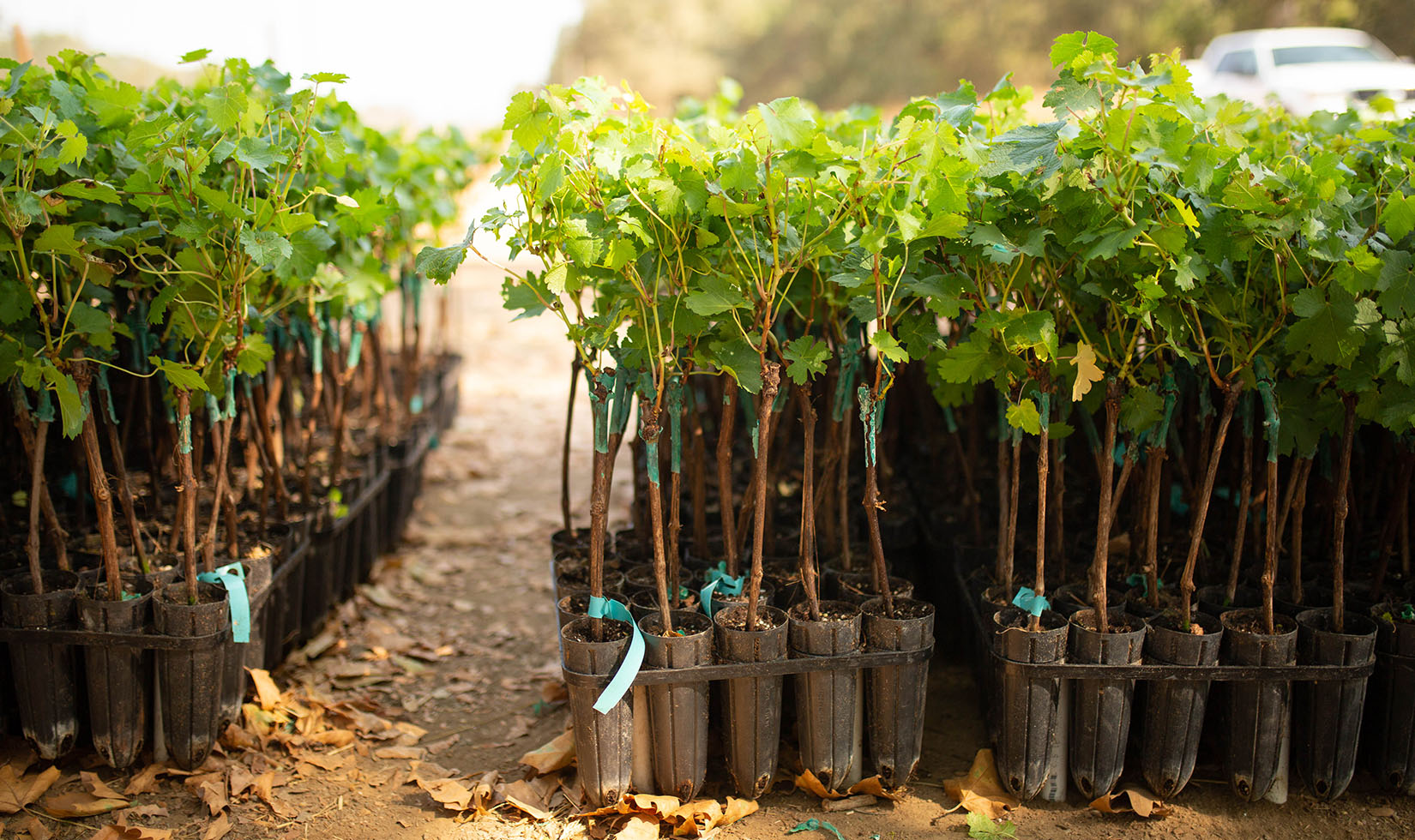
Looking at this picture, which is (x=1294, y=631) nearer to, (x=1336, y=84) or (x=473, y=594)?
(x=473, y=594)

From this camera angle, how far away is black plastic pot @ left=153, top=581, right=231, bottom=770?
2350 mm

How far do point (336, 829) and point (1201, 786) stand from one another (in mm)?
2161

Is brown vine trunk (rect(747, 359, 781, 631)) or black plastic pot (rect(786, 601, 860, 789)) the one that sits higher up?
brown vine trunk (rect(747, 359, 781, 631))

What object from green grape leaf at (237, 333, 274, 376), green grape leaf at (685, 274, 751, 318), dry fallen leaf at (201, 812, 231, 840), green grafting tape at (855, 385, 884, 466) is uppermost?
green grape leaf at (685, 274, 751, 318)

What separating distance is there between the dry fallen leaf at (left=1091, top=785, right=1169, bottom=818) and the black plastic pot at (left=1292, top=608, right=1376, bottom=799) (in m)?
0.38

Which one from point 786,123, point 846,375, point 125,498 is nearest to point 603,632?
point 846,375

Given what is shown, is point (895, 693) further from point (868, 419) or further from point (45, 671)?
point (45, 671)

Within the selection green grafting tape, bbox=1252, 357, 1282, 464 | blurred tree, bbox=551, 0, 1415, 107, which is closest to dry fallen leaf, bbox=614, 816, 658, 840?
green grafting tape, bbox=1252, 357, 1282, 464

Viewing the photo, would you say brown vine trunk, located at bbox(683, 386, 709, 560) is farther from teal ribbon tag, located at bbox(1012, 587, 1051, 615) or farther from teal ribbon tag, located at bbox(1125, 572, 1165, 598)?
teal ribbon tag, located at bbox(1125, 572, 1165, 598)

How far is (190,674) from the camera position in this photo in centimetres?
239

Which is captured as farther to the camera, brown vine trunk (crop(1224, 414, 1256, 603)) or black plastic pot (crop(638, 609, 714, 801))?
brown vine trunk (crop(1224, 414, 1256, 603))

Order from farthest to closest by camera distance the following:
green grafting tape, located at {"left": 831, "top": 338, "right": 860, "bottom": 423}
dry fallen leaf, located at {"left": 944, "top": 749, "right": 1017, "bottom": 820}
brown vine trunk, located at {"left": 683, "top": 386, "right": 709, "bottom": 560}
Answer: brown vine trunk, located at {"left": 683, "top": 386, "right": 709, "bottom": 560}
green grafting tape, located at {"left": 831, "top": 338, "right": 860, "bottom": 423}
dry fallen leaf, located at {"left": 944, "top": 749, "right": 1017, "bottom": 820}

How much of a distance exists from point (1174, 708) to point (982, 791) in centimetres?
50

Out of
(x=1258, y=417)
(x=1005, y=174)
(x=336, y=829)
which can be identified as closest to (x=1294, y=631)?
(x=1258, y=417)
